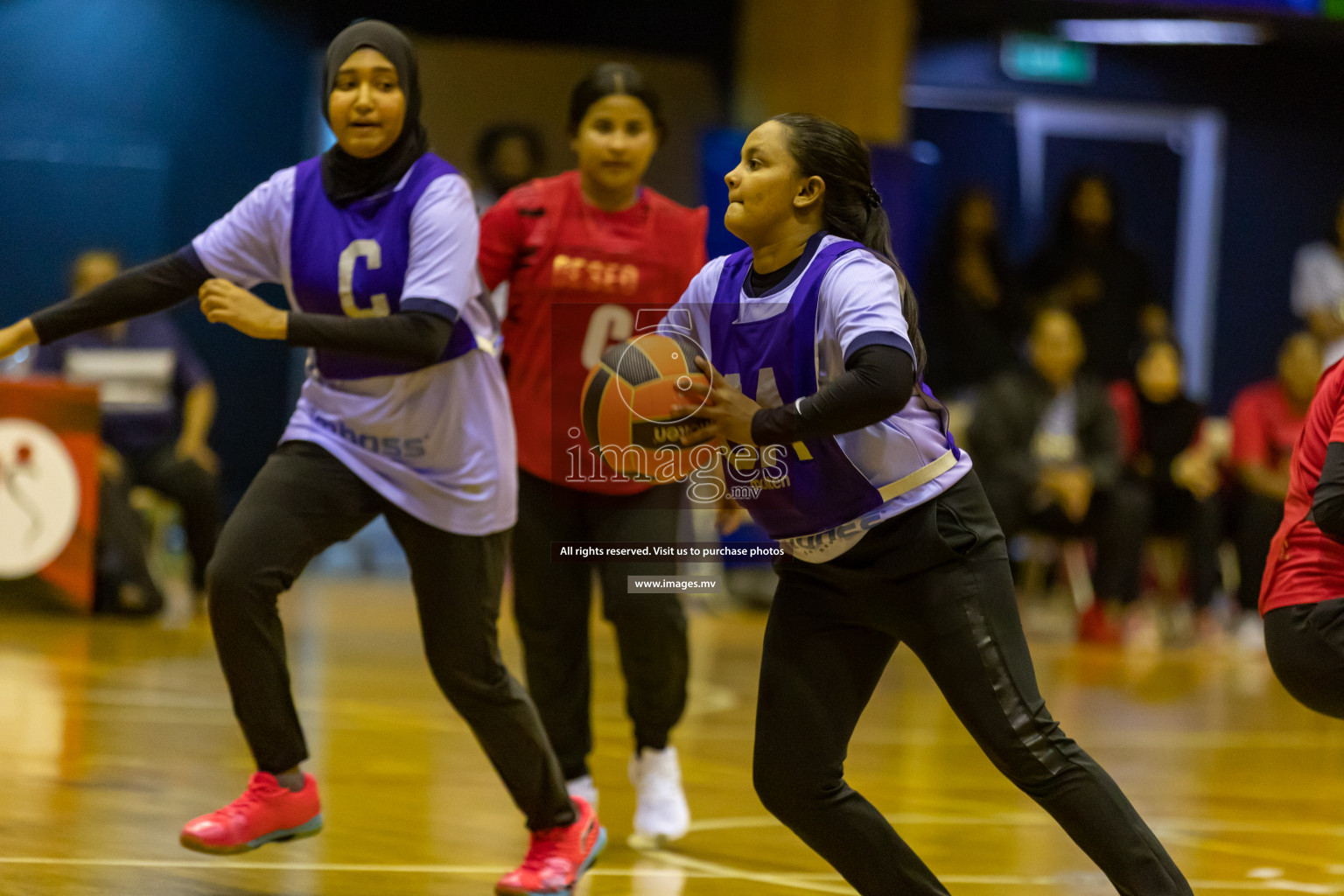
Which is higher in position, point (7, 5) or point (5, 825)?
point (7, 5)

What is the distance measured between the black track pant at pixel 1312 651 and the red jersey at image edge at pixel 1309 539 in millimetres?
30

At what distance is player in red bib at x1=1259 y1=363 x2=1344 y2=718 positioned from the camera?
326 centimetres

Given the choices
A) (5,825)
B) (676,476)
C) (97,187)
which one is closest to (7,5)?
(97,187)

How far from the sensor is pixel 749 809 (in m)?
4.78

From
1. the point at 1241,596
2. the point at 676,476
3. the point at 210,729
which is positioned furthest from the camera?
the point at 1241,596

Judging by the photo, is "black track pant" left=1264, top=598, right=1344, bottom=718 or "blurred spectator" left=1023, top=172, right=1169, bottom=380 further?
"blurred spectator" left=1023, top=172, right=1169, bottom=380

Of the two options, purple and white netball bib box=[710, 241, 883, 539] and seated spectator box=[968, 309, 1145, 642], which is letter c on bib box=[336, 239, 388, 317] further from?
seated spectator box=[968, 309, 1145, 642]

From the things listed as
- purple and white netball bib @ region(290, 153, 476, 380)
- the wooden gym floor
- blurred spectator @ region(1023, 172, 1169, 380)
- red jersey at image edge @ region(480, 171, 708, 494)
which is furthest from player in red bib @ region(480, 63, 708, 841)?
blurred spectator @ region(1023, 172, 1169, 380)

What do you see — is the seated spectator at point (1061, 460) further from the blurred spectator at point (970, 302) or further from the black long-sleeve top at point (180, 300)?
the black long-sleeve top at point (180, 300)

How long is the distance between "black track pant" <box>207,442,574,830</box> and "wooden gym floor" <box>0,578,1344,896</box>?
1.40 feet

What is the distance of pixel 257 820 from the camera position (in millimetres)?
3451

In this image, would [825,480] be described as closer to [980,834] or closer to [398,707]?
[980,834]

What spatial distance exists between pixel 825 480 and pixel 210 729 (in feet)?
11.0

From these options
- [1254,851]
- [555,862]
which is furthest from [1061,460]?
[555,862]
